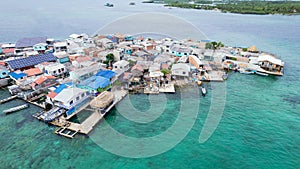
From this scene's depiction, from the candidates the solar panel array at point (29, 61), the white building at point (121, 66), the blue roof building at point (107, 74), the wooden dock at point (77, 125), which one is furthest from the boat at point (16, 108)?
the white building at point (121, 66)

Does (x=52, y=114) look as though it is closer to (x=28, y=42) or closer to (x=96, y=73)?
(x=96, y=73)

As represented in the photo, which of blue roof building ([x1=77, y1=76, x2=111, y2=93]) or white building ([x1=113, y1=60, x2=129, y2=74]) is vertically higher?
white building ([x1=113, y1=60, x2=129, y2=74])

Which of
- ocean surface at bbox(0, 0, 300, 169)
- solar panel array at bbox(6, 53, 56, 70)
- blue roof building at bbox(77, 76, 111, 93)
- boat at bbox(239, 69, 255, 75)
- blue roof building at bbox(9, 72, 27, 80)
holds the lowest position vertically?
ocean surface at bbox(0, 0, 300, 169)

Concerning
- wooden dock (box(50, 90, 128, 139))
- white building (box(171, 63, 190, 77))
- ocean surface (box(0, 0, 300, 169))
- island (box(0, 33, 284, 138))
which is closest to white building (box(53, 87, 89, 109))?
island (box(0, 33, 284, 138))

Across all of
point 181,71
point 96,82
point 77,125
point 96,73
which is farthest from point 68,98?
point 181,71

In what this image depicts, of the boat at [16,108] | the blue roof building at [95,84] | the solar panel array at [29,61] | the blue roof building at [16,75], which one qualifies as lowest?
the boat at [16,108]

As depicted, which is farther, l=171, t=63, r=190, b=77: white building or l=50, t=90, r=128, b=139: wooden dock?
l=171, t=63, r=190, b=77: white building

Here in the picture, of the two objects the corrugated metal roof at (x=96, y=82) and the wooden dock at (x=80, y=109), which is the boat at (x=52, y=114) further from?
the corrugated metal roof at (x=96, y=82)

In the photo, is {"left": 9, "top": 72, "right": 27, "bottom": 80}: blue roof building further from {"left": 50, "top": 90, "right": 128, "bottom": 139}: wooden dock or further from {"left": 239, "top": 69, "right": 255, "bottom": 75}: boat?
{"left": 239, "top": 69, "right": 255, "bottom": 75}: boat
